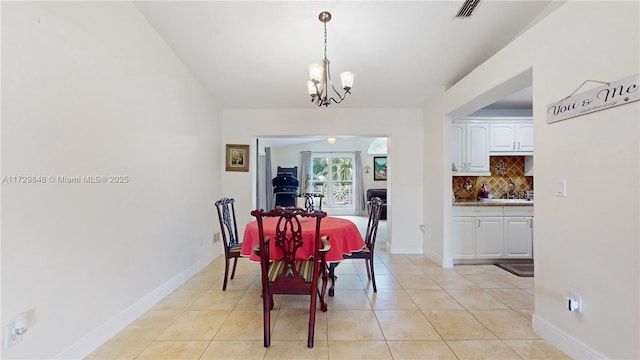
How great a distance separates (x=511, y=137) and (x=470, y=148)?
66cm

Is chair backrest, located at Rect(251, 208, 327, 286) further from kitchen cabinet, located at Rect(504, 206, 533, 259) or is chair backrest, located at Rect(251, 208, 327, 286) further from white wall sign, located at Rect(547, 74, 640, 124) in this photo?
kitchen cabinet, located at Rect(504, 206, 533, 259)

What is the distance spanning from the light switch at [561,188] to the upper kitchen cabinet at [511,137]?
2481 millimetres

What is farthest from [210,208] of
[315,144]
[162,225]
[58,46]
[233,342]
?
[315,144]

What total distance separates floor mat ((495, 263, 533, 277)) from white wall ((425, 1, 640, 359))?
155 centimetres

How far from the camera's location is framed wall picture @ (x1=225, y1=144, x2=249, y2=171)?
4.19 metres

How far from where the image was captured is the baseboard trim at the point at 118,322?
1.61 metres

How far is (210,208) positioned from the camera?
3.75 metres

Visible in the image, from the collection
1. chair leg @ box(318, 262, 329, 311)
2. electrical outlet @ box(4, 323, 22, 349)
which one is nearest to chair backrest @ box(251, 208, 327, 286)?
chair leg @ box(318, 262, 329, 311)

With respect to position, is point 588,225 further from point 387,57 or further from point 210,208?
point 210,208

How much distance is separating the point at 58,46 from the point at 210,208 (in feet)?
8.36

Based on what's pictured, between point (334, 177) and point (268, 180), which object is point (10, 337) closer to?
point (268, 180)

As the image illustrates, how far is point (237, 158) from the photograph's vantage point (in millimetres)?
4203
